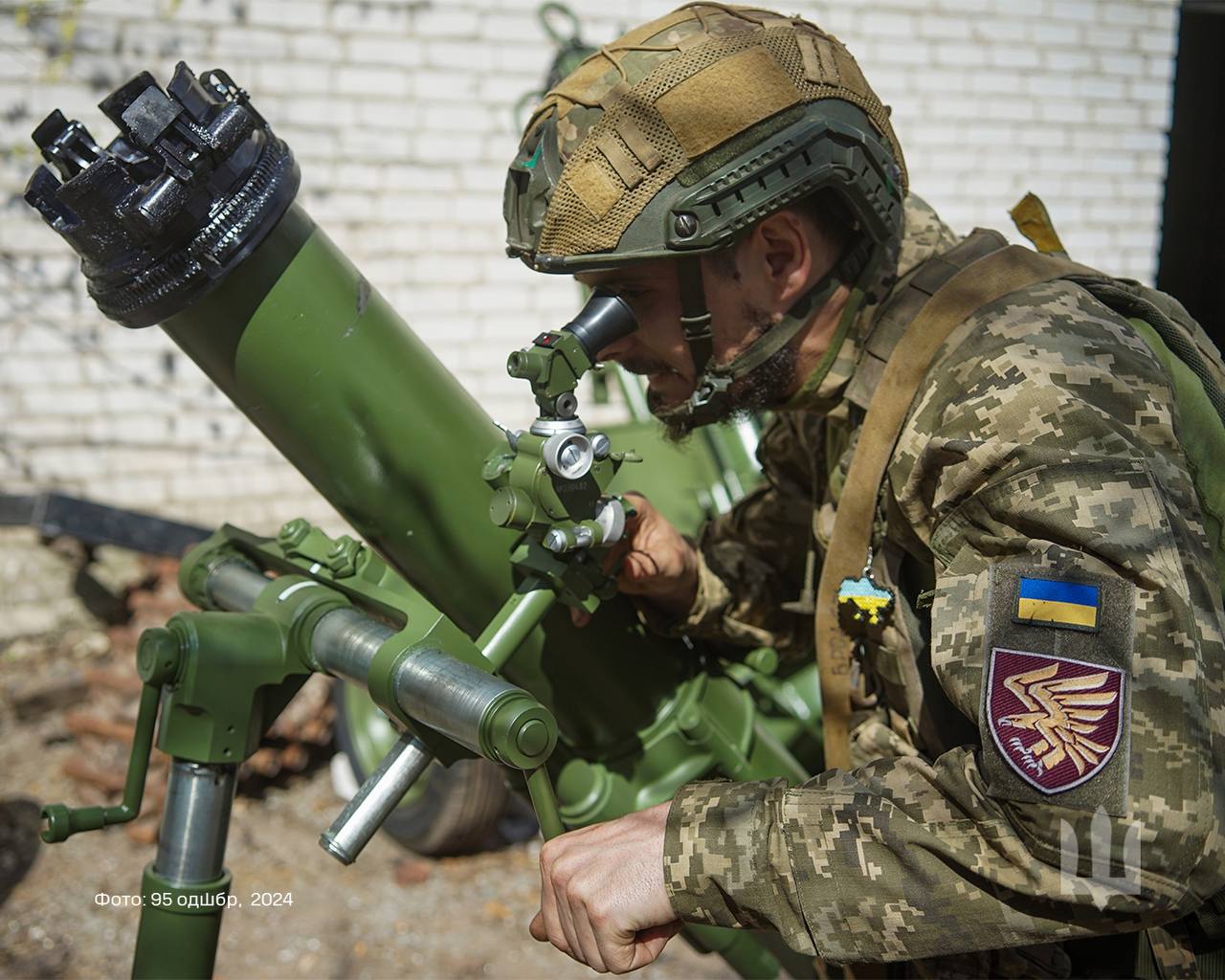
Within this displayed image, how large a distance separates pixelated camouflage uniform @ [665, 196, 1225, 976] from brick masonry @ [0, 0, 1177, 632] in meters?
3.98

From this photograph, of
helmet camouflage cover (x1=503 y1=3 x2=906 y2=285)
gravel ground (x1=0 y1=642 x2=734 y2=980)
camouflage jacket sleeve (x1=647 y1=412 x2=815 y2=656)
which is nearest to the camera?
helmet camouflage cover (x1=503 y1=3 x2=906 y2=285)

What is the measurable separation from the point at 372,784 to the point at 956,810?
758 mm

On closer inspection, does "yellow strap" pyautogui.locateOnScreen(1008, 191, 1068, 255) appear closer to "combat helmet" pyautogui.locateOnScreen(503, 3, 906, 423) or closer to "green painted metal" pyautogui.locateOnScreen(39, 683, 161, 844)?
"combat helmet" pyautogui.locateOnScreen(503, 3, 906, 423)

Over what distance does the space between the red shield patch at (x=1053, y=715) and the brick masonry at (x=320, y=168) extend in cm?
434

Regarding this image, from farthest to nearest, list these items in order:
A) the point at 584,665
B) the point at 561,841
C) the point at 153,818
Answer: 1. the point at 153,818
2. the point at 584,665
3. the point at 561,841

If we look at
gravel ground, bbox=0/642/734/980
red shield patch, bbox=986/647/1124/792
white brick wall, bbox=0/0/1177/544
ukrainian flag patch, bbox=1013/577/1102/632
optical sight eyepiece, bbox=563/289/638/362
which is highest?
optical sight eyepiece, bbox=563/289/638/362

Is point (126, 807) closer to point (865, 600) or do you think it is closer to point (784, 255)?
point (865, 600)

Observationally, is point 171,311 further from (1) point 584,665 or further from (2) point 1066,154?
(2) point 1066,154

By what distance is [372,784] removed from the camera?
1.53 m

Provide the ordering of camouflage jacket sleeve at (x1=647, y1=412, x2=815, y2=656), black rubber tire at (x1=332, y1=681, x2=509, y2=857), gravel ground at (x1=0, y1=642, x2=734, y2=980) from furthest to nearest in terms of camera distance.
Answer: black rubber tire at (x1=332, y1=681, x2=509, y2=857)
gravel ground at (x1=0, y1=642, x2=734, y2=980)
camouflage jacket sleeve at (x1=647, y1=412, x2=815, y2=656)

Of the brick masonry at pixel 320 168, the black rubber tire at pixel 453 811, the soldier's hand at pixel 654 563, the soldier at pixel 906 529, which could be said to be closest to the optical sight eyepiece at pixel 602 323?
the soldier at pixel 906 529

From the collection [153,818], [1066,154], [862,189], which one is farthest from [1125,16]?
[153,818]

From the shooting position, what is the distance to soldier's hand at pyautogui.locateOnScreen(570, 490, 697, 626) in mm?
2000

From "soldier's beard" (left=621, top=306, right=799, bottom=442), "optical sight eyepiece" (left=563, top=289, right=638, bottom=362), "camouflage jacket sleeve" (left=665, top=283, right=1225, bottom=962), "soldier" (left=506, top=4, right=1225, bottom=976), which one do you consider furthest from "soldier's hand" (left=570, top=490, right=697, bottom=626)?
"camouflage jacket sleeve" (left=665, top=283, right=1225, bottom=962)
